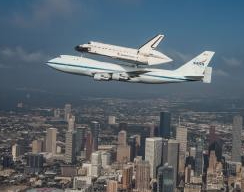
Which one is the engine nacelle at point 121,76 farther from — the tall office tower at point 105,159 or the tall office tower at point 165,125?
the tall office tower at point 165,125

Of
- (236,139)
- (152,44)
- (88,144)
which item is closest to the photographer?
(152,44)

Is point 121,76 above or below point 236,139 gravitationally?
above

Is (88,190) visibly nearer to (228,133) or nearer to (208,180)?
(208,180)

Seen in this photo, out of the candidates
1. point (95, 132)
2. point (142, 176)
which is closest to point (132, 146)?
point (95, 132)

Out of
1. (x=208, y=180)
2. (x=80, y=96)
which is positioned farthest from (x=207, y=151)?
(x=80, y=96)

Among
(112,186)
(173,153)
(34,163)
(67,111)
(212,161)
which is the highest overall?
(67,111)

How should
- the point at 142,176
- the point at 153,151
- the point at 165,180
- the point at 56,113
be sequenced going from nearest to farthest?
the point at 165,180
the point at 142,176
the point at 153,151
the point at 56,113

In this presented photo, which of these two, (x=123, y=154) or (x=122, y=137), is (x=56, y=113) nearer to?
(x=122, y=137)
